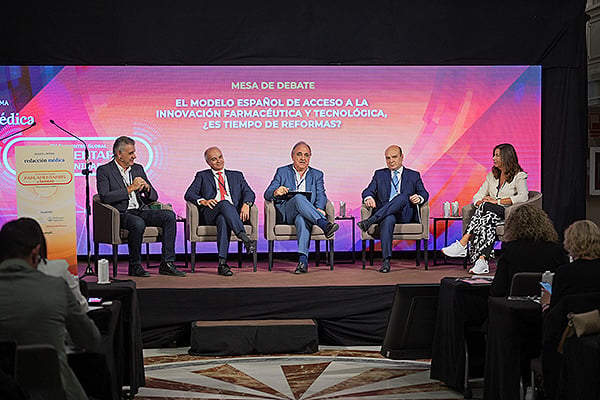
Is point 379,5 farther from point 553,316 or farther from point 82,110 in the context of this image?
point 553,316

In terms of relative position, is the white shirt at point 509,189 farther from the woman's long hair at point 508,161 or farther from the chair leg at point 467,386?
the chair leg at point 467,386

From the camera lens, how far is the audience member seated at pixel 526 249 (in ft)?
15.7

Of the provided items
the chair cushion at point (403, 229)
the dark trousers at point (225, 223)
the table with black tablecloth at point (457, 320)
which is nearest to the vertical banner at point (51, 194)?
the dark trousers at point (225, 223)

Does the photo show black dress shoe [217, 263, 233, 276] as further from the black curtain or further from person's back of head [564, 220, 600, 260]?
person's back of head [564, 220, 600, 260]

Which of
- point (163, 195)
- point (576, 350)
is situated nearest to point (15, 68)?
point (163, 195)

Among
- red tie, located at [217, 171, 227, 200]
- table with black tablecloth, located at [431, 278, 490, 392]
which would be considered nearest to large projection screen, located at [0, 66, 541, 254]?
red tie, located at [217, 171, 227, 200]

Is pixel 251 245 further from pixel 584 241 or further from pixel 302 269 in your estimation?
pixel 584 241

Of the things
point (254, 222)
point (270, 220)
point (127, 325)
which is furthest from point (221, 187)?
point (127, 325)

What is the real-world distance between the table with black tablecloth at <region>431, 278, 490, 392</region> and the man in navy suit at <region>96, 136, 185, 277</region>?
9.58ft

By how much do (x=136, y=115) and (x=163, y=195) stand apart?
88 centimetres

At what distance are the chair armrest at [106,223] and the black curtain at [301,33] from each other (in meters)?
1.33

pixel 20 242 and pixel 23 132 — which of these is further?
pixel 23 132

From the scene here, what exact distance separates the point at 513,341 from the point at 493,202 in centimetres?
362

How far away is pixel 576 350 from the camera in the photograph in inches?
143
